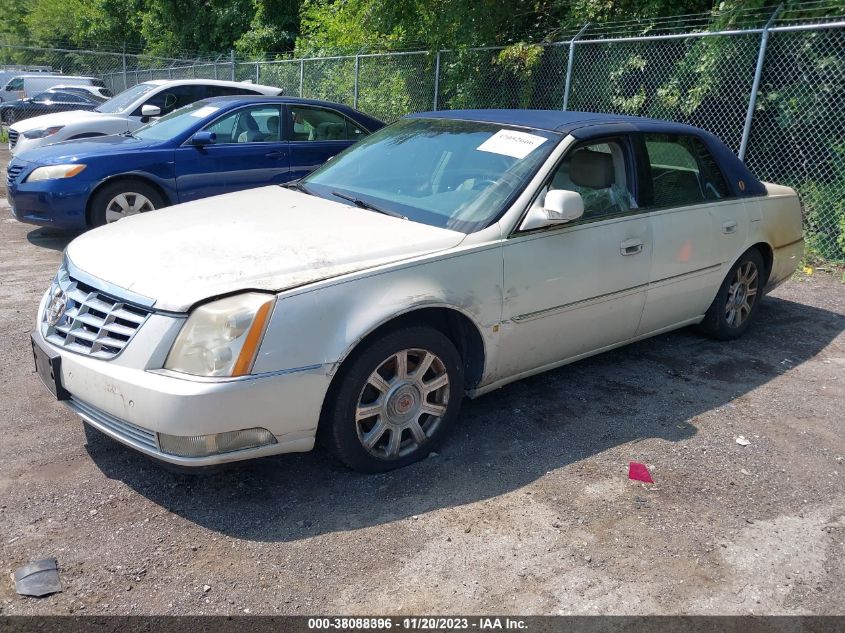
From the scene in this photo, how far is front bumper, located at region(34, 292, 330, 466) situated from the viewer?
2932 millimetres

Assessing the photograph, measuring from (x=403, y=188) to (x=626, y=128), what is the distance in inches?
56.0

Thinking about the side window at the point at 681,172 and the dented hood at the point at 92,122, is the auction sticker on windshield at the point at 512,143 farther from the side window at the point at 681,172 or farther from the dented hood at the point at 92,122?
the dented hood at the point at 92,122

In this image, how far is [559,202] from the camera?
12.4 ft

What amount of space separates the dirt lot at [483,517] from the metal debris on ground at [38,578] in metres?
0.04

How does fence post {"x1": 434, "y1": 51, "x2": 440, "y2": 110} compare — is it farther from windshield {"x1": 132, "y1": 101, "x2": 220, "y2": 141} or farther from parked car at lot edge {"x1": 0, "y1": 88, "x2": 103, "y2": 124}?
parked car at lot edge {"x1": 0, "y1": 88, "x2": 103, "y2": 124}

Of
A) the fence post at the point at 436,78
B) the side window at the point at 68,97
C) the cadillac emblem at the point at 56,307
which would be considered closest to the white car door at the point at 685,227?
the cadillac emblem at the point at 56,307

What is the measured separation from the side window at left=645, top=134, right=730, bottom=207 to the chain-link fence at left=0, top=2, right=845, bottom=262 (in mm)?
3383

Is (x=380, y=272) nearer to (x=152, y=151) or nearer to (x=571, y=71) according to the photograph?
(x=152, y=151)

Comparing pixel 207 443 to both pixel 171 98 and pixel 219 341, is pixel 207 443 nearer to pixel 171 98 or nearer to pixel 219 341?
pixel 219 341

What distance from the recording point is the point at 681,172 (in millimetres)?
4914

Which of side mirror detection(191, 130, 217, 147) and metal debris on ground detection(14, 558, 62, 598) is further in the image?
side mirror detection(191, 130, 217, 147)

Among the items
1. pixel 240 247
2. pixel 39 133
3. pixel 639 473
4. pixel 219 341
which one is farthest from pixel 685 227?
pixel 39 133

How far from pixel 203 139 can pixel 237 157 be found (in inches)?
17.7

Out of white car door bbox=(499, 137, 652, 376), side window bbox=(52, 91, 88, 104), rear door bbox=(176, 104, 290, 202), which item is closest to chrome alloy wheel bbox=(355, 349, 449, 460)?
white car door bbox=(499, 137, 652, 376)
